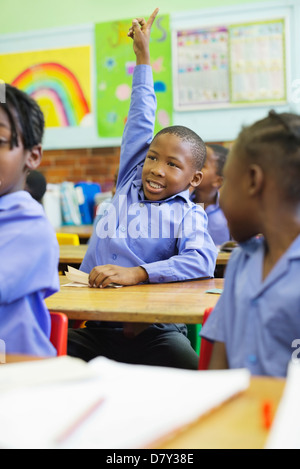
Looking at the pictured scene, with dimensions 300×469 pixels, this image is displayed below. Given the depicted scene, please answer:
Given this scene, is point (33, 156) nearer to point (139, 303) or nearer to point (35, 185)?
point (139, 303)

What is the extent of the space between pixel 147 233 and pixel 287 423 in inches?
52.1

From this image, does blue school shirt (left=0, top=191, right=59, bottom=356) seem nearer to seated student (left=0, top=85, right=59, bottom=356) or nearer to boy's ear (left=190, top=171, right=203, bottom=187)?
seated student (left=0, top=85, right=59, bottom=356)

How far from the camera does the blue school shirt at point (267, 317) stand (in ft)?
2.79

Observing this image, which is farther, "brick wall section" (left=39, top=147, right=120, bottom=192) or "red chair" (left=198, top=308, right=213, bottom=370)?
"brick wall section" (left=39, top=147, right=120, bottom=192)

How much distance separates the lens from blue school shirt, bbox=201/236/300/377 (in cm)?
85

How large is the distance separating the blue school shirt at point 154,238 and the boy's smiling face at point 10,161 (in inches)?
25.2

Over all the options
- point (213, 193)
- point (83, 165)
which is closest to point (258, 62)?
point (213, 193)

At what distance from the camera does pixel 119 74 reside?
177 inches

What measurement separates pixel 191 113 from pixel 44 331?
350 cm

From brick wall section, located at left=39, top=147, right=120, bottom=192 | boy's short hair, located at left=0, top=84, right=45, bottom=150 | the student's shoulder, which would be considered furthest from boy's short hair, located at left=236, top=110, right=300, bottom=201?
brick wall section, located at left=39, top=147, right=120, bottom=192

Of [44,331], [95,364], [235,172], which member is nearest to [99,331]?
[44,331]

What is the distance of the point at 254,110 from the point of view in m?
4.21

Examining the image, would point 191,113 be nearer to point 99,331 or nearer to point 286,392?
point 99,331

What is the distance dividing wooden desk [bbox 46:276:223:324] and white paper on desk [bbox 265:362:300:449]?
624mm
